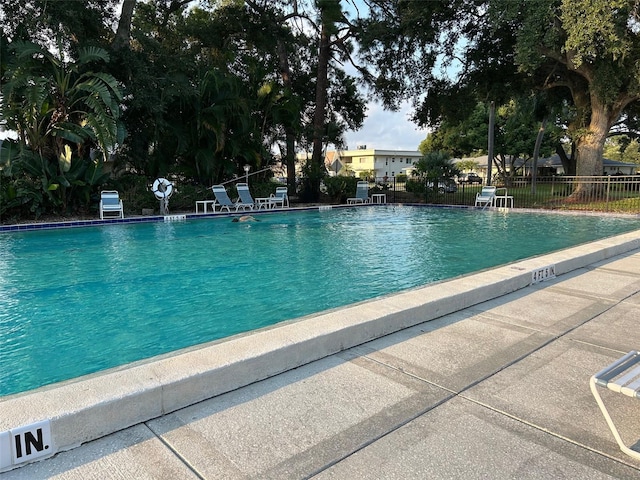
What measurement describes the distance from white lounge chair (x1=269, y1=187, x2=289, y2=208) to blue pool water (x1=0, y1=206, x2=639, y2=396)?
418 centimetres

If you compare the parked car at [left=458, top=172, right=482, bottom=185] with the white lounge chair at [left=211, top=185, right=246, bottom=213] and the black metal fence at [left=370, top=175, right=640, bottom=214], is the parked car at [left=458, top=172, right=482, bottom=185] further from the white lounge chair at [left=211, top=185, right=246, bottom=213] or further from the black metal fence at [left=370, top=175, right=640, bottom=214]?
the white lounge chair at [left=211, top=185, right=246, bottom=213]

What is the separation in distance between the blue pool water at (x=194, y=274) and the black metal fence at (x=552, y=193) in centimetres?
320

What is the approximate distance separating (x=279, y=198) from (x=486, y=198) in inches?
307

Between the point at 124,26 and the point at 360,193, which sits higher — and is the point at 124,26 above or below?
above

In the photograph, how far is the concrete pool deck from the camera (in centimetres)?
199

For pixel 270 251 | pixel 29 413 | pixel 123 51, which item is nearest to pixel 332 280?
pixel 270 251

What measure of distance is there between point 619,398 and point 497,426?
2.80ft

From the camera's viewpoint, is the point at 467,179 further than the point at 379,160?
No

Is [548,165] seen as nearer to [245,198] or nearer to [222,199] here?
[245,198]

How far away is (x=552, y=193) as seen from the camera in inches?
703

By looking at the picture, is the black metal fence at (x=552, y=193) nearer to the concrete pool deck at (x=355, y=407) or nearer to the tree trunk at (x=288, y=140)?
the tree trunk at (x=288, y=140)

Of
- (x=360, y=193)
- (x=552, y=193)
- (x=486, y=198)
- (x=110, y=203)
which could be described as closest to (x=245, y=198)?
(x=110, y=203)

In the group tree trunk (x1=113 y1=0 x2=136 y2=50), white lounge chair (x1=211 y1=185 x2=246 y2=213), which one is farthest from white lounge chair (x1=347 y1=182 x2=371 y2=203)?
tree trunk (x1=113 y1=0 x2=136 y2=50)

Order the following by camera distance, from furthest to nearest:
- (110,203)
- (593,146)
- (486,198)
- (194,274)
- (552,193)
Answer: (552,193)
(593,146)
(486,198)
(110,203)
(194,274)
